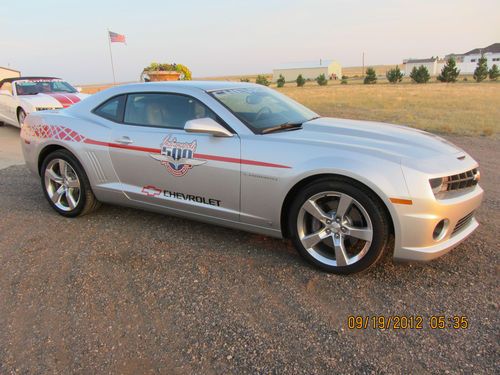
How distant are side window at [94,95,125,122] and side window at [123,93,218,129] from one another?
0.08m

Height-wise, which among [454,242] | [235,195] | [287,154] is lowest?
[454,242]

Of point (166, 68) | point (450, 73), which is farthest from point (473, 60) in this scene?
point (166, 68)

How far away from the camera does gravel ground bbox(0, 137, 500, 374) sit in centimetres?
232

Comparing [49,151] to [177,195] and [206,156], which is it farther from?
[206,156]

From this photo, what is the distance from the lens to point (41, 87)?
1070 centimetres

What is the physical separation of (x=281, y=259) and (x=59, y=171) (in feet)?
9.00

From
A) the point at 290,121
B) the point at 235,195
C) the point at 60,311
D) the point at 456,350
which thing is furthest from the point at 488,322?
the point at 60,311

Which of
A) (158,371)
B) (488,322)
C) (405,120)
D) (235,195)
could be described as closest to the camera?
(158,371)

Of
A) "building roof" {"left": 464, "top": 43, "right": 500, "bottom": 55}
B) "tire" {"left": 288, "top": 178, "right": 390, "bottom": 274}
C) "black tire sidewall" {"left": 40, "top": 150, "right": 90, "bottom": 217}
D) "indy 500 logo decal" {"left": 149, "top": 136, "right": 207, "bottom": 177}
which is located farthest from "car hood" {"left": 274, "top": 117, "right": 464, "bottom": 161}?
"building roof" {"left": 464, "top": 43, "right": 500, "bottom": 55}

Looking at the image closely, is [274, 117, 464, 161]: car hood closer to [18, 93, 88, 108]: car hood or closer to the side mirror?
the side mirror

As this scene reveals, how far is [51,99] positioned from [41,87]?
4.00ft

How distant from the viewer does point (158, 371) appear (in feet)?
7.41

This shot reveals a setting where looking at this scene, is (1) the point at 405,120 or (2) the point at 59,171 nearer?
(2) the point at 59,171

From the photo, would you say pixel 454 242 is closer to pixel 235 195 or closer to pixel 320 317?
pixel 320 317
